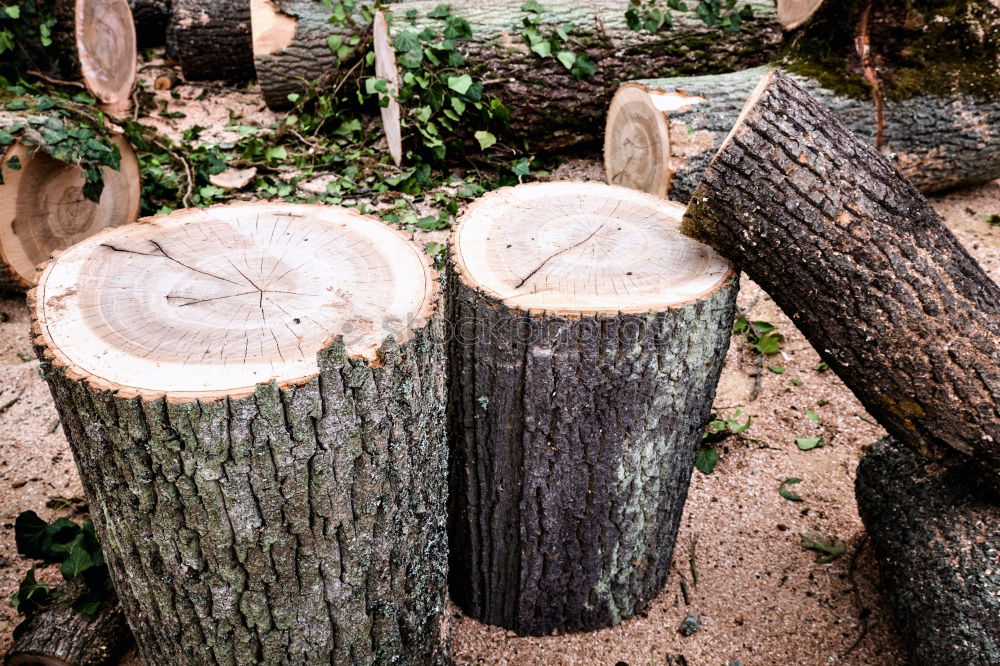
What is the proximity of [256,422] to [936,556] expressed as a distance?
74.2 inches

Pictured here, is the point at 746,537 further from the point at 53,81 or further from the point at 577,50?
the point at 53,81

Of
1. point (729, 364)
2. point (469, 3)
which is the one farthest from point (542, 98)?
point (729, 364)

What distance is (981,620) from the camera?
196 centimetres

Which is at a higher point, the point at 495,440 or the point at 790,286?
the point at 790,286

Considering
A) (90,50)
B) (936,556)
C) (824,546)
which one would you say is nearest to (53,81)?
(90,50)

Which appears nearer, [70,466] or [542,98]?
[70,466]

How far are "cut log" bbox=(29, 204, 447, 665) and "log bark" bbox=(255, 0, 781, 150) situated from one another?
2796 mm

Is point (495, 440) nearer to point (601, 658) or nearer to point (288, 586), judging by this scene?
point (288, 586)

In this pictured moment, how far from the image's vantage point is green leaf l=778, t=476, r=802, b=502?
288cm

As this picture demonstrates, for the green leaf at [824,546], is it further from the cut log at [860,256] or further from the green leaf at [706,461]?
the cut log at [860,256]

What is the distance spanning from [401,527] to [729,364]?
2185 millimetres

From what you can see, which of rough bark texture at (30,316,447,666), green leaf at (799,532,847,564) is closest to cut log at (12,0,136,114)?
rough bark texture at (30,316,447,666)

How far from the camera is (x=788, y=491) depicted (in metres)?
2.91

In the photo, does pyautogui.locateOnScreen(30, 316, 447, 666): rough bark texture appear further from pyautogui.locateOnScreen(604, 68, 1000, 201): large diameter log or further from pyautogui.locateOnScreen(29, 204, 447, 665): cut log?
pyautogui.locateOnScreen(604, 68, 1000, 201): large diameter log
